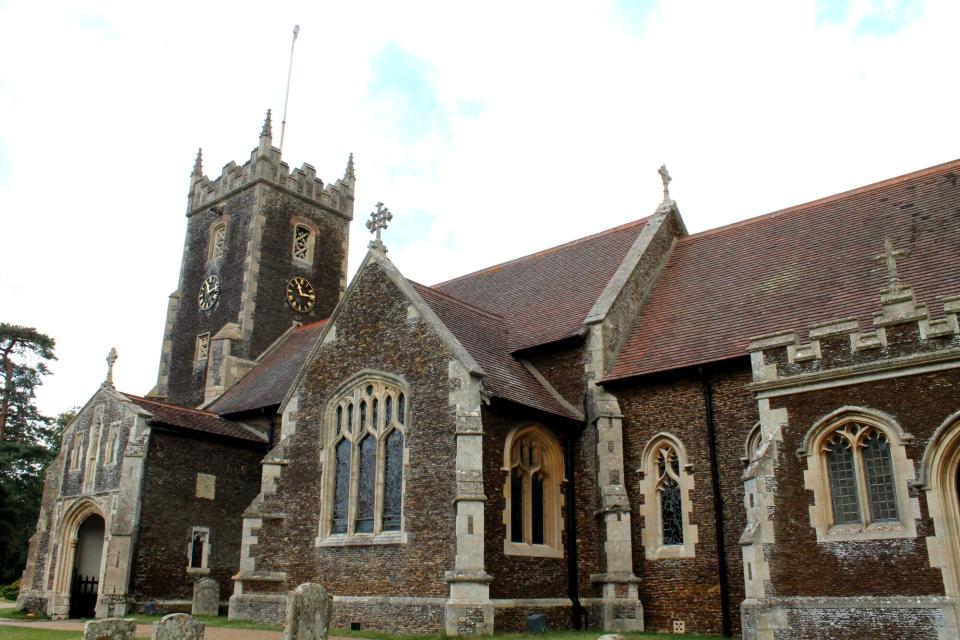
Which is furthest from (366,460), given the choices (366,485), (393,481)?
(393,481)

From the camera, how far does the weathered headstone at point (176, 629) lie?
35.5ft

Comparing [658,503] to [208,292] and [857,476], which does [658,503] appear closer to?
[857,476]

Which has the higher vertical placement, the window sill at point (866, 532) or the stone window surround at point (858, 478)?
the stone window surround at point (858, 478)

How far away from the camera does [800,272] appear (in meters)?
17.9

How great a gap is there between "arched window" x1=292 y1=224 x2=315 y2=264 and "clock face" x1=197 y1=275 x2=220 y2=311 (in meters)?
3.28

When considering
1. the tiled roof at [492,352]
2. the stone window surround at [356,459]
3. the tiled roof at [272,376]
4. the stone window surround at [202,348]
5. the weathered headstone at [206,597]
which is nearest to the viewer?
the stone window surround at [356,459]

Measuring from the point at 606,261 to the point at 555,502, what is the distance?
727 centimetres

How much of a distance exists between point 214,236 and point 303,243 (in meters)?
3.62

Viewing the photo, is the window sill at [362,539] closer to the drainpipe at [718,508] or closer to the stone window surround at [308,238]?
the drainpipe at [718,508]

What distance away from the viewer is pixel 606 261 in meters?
21.8

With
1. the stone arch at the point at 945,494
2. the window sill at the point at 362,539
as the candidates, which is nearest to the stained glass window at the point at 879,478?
the stone arch at the point at 945,494

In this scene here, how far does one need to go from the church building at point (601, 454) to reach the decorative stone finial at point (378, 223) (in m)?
0.06

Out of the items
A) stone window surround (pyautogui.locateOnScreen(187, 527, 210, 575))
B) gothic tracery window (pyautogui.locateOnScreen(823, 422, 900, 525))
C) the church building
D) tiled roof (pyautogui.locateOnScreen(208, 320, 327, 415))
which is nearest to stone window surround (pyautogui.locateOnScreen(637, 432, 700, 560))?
the church building

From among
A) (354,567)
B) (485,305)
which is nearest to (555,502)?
(354,567)
